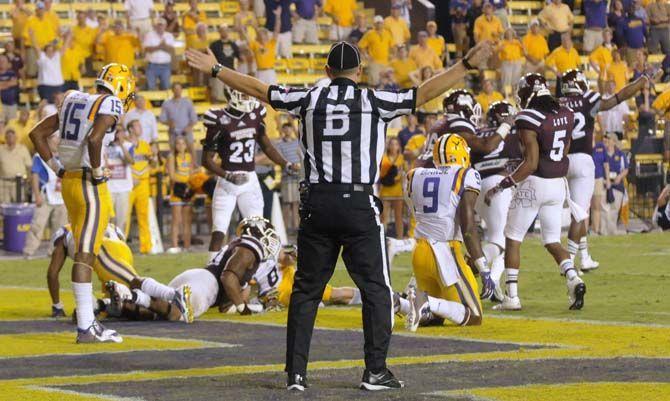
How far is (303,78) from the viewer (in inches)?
988

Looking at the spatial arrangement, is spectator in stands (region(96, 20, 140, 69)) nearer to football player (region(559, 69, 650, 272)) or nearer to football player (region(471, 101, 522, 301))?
football player (region(559, 69, 650, 272))

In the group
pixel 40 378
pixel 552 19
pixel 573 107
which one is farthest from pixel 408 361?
pixel 552 19

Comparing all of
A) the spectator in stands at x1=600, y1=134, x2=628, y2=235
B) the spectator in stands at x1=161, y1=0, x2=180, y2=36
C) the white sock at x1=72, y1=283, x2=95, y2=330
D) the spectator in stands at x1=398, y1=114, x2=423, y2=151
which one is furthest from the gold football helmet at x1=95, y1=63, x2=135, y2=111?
the spectator in stands at x1=161, y1=0, x2=180, y2=36

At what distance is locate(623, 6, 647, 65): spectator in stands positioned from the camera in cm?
2683

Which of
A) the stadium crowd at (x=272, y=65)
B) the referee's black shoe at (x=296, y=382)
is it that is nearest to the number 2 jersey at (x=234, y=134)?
the stadium crowd at (x=272, y=65)

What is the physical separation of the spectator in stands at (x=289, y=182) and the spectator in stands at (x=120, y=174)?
2427mm

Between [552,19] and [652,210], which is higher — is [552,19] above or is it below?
above

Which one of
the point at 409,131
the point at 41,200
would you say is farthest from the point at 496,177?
the point at 409,131

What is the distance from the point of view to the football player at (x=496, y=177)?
44.1 feet

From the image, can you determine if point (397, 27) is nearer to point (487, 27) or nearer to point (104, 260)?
point (487, 27)

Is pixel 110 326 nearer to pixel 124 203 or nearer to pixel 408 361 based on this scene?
pixel 408 361

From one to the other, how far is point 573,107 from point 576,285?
2.99m

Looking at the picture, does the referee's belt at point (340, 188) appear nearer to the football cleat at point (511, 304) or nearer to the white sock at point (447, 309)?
the white sock at point (447, 309)

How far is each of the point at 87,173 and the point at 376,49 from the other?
14368mm
